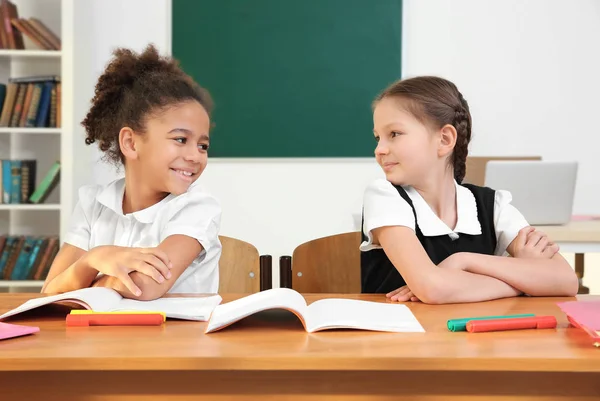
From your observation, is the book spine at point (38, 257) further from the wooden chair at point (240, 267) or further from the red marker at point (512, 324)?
the red marker at point (512, 324)

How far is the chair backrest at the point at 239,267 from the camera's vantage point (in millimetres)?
1812

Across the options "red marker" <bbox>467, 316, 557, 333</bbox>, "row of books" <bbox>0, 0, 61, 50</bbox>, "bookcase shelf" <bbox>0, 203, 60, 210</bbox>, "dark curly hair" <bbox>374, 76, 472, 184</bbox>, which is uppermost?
A: "row of books" <bbox>0, 0, 61, 50</bbox>

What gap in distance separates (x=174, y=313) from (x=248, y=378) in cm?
25

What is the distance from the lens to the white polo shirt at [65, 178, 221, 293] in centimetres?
159

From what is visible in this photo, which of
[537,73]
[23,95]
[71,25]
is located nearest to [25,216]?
[23,95]

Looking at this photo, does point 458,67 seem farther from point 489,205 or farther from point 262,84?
point 489,205

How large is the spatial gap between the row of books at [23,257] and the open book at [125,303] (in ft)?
9.65

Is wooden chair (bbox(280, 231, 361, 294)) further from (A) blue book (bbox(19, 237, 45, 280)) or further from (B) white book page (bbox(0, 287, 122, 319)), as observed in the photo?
(A) blue book (bbox(19, 237, 45, 280))

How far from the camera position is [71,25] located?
407 cm

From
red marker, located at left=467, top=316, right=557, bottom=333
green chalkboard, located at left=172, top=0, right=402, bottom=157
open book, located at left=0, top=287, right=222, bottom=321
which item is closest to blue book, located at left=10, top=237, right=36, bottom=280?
Result: green chalkboard, located at left=172, top=0, right=402, bottom=157

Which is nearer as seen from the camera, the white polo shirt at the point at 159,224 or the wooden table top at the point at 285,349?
the wooden table top at the point at 285,349

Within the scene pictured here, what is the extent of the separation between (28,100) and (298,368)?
3.58 m

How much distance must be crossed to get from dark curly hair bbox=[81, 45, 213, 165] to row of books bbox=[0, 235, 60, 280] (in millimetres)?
2379

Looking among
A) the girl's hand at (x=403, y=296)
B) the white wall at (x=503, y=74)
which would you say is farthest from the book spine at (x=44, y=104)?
the girl's hand at (x=403, y=296)
